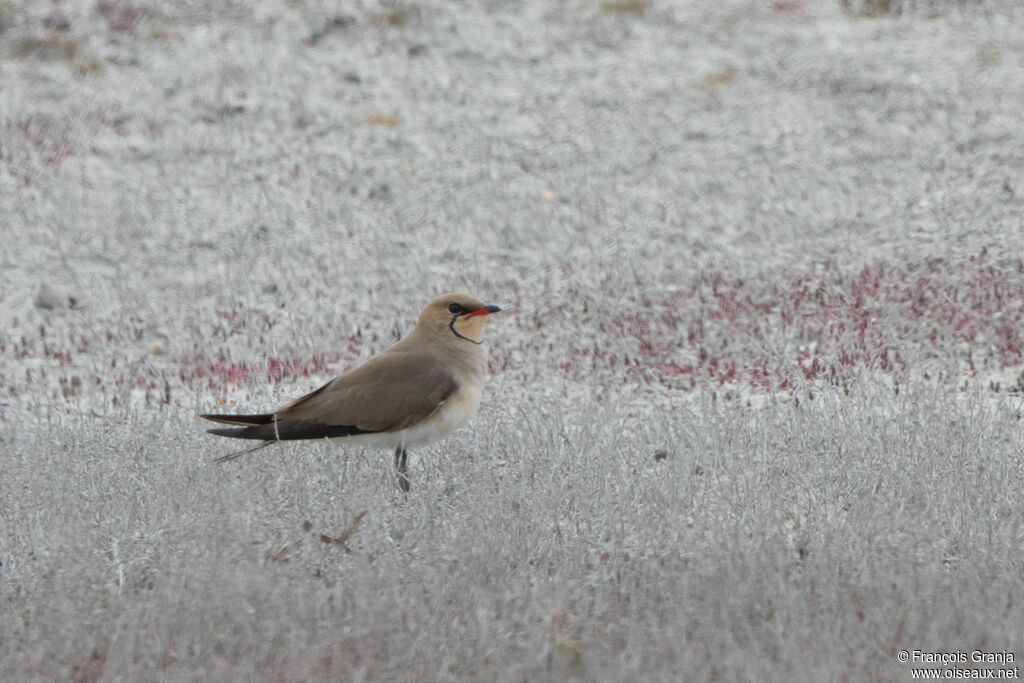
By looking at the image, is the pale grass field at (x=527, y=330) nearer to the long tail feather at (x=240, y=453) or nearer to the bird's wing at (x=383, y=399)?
the long tail feather at (x=240, y=453)

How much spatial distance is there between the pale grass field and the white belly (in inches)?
11.4

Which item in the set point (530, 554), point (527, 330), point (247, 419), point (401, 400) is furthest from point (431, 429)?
point (527, 330)

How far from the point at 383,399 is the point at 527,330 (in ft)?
15.6

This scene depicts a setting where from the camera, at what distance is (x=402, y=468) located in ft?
20.9

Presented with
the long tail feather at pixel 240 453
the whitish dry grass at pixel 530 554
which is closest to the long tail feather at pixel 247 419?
the long tail feather at pixel 240 453

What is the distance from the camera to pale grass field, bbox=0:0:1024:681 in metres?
4.78

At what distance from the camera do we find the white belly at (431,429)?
614 cm

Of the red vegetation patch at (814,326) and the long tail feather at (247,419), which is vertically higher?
the long tail feather at (247,419)

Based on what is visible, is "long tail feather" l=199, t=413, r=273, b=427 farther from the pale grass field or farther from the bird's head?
the bird's head

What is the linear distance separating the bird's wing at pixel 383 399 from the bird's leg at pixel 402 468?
0.79 ft

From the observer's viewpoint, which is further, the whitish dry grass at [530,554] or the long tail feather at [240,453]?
the long tail feather at [240,453]

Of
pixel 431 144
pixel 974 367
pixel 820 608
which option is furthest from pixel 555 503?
pixel 431 144

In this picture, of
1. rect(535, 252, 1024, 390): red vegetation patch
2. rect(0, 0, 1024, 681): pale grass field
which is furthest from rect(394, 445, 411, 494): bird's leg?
rect(535, 252, 1024, 390): red vegetation patch

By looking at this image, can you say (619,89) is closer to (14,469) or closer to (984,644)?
(14,469)
